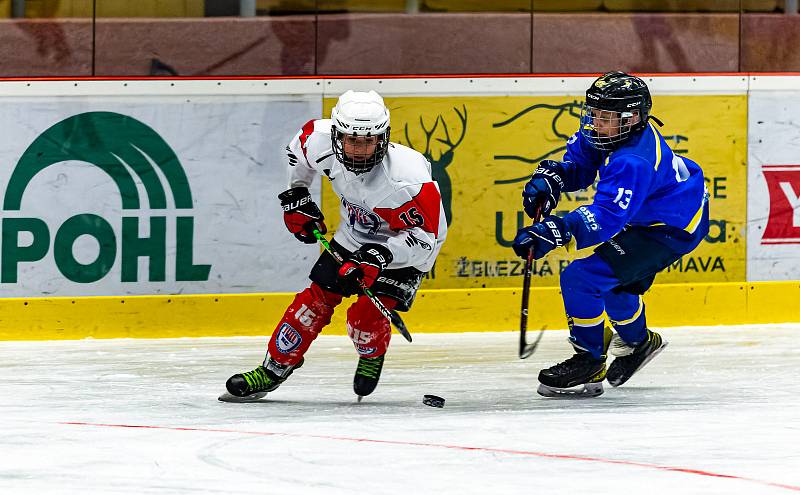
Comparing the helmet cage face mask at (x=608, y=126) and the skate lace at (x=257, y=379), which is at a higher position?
the helmet cage face mask at (x=608, y=126)

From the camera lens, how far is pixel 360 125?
472 centimetres

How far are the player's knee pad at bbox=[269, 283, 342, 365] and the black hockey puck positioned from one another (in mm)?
456

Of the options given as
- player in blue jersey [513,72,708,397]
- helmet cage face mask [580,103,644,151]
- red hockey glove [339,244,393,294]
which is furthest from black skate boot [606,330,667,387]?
red hockey glove [339,244,393,294]

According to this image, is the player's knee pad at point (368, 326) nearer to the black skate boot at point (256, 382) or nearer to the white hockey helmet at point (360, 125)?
the black skate boot at point (256, 382)

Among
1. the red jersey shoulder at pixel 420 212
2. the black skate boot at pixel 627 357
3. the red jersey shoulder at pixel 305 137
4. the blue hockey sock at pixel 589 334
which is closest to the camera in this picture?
the red jersey shoulder at pixel 420 212

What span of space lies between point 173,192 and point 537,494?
3.81 m

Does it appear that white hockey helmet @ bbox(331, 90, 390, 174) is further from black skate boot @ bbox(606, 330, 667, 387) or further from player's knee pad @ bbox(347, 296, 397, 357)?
black skate boot @ bbox(606, 330, 667, 387)

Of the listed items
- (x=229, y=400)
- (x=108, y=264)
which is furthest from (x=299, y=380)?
(x=108, y=264)

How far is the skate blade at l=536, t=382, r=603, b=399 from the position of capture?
518 cm

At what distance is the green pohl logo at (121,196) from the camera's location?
6758mm

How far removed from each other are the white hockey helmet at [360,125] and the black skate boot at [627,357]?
1.34m

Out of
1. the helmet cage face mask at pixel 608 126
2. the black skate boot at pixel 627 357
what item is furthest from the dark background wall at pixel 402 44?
the black skate boot at pixel 627 357

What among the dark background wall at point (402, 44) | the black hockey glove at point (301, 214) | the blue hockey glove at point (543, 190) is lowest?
the black hockey glove at point (301, 214)

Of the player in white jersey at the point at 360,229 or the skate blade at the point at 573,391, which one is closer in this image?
the player in white jersey at the point at 360,229
